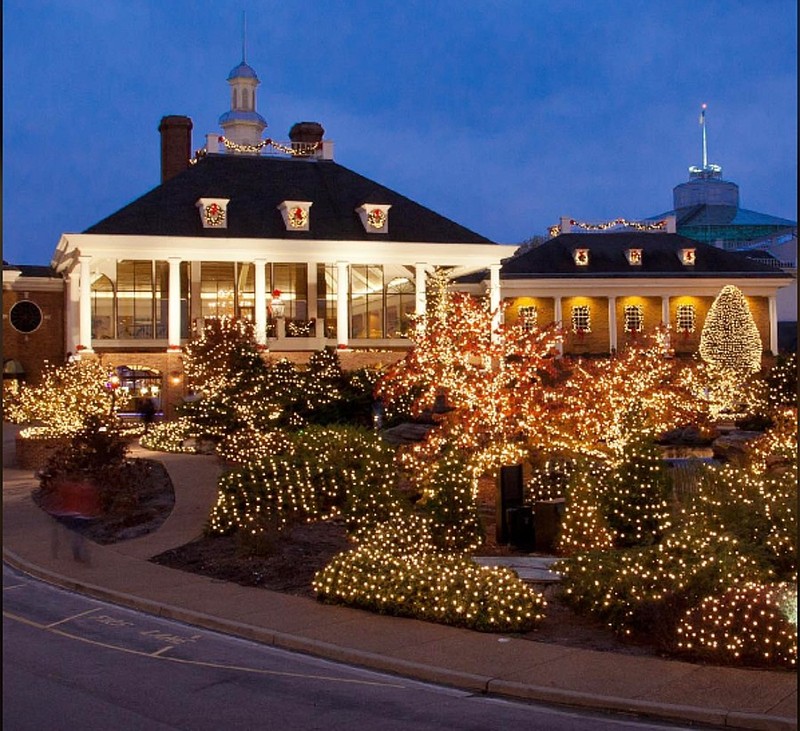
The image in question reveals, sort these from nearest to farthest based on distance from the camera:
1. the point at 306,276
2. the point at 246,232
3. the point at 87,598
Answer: the point at 87,598
the point at 246,232
the point at 306,276

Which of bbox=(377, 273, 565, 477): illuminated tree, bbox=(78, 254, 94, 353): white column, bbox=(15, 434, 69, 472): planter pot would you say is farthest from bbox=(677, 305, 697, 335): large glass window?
bbox=(377, 273, 565, 477): illuminated tree

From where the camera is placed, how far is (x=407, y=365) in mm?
21188

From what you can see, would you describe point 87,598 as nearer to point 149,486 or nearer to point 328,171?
point 149,486

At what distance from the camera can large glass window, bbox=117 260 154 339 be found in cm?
4253

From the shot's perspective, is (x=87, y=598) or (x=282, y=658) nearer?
(x=282, y=658)

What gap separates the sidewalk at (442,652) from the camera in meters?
9.27

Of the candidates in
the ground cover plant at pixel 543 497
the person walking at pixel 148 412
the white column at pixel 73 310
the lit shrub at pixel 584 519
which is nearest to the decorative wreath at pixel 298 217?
the person walking at pixel 148 412

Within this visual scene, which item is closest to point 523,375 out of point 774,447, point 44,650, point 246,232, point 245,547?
point 774,447

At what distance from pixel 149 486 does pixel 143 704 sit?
1478 centimetres

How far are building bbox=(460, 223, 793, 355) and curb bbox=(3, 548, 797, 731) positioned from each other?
39.4 meters

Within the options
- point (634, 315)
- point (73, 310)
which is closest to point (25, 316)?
point (73, 310)

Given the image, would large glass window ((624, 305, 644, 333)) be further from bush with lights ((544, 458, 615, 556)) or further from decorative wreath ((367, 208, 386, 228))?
bush with lights ((544, 458, 615, 556))

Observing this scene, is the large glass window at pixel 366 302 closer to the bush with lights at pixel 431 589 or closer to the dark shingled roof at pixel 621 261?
the dark shingled roof at pixel 621 261

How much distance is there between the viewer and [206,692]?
9.83m
